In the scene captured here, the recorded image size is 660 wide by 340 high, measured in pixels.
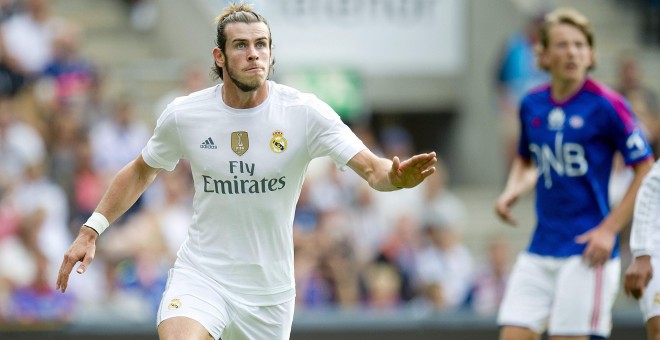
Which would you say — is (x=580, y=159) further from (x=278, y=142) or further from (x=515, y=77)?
(x=515, y=77)

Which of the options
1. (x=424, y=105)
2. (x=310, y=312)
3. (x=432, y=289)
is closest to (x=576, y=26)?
(x=310, y=312)

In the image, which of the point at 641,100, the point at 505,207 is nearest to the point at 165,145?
the point at 505,207

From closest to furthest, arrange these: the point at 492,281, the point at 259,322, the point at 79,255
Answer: the point at 79,255 → the point at 259,322 → the point at 492,281

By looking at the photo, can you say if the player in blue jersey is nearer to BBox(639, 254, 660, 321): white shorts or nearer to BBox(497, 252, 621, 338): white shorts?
BBox(497, 252, 621, 338): white shorts

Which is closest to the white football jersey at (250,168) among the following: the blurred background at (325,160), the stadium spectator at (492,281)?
the blurred background at (325,160)

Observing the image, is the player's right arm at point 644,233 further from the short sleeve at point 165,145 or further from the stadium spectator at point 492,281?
the stadium spectator at point 492,281

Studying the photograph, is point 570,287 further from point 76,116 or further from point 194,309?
point 76,116

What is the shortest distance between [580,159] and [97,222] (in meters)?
3.27

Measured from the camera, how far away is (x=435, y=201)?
594 inches

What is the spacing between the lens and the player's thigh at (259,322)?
25.3ft

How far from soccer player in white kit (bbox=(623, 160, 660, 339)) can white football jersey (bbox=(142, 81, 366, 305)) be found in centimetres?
177

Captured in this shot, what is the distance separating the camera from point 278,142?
300 inches

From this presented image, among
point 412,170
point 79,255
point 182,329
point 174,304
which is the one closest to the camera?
point 412,170

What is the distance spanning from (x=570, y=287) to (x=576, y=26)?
71.2 inches
